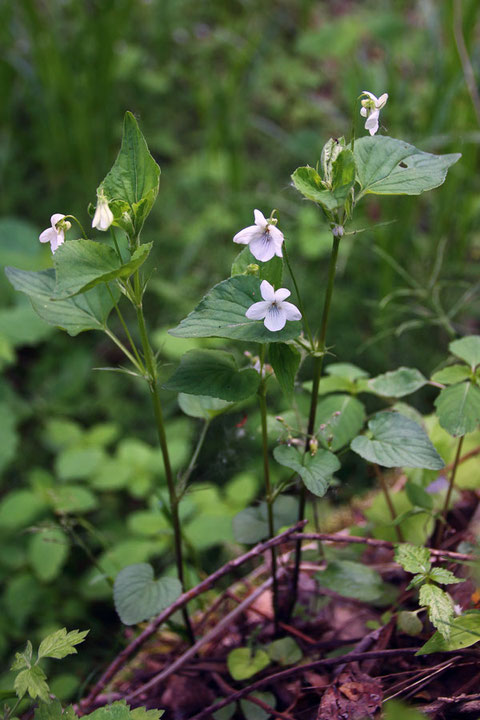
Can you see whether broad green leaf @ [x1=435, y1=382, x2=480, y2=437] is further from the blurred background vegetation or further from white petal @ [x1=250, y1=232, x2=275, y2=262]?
the blurred background vegetation

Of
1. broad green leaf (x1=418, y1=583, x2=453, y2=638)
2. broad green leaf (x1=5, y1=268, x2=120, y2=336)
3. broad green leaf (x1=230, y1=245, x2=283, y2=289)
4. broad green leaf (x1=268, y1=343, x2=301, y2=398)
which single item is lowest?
broad green leaf (x1=418, y1=583, x2=453, y2=638)

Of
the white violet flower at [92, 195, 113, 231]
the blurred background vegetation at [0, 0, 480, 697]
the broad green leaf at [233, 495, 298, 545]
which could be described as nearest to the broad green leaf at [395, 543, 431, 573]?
the broad green leaf at [233, 495, 298, 545]

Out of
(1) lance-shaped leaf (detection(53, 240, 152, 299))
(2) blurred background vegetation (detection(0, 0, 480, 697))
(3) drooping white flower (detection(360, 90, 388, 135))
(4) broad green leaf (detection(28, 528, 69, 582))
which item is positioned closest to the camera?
(1) lance-shaped leaf (detection(53, 240, 152, 299))

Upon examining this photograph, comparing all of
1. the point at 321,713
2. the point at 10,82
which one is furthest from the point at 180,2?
the point at 321,713

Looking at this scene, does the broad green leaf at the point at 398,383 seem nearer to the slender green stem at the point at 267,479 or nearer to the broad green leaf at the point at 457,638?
the slender green stem at the point at 267,479

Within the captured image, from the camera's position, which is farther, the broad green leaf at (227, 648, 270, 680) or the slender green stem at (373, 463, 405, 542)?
the slender green stem at (373, 463, 405, 542)

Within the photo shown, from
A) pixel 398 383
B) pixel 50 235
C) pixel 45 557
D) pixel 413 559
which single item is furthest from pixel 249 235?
pixel 45 557

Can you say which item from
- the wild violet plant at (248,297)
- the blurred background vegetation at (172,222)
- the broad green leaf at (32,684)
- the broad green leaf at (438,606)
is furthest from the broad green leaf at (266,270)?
Answer: the blurred background vegetation at (172,222)

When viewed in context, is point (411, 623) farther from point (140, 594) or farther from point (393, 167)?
point (393, 167)
